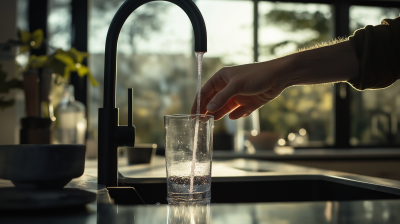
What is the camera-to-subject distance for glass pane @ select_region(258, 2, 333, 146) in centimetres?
315

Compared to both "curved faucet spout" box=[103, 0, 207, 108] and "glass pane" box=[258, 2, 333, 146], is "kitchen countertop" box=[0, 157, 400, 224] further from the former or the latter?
"glass pane" box=[258, 2, 333, 146]

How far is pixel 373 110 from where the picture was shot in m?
3.36

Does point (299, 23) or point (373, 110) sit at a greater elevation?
point (299, 23)

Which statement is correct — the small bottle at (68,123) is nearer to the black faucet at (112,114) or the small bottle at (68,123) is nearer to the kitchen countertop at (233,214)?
the black faucet at (112,114)

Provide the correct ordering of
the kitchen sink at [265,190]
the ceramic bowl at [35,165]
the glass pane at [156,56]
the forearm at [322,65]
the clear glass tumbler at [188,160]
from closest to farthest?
the ceramic bowl at [35,165] → the clear glass tumbler at [188,160] → the forearm at [322,65] → the kitchen sink at [265,190] → the glass pane at [156,56]

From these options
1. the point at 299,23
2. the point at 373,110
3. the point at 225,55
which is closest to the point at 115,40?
the point at 225,55

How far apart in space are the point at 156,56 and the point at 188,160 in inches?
94.5

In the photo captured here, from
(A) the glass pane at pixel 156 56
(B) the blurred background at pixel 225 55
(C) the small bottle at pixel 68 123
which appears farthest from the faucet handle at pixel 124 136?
Answer: (A) the glass pane at pixel 156 56

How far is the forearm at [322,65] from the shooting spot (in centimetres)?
77

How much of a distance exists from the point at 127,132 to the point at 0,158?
265 mm

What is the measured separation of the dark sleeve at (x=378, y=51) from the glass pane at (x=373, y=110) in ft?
8.97

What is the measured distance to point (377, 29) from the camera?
731mm

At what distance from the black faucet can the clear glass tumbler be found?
0.12 metres

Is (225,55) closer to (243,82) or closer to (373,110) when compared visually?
(373,110)
